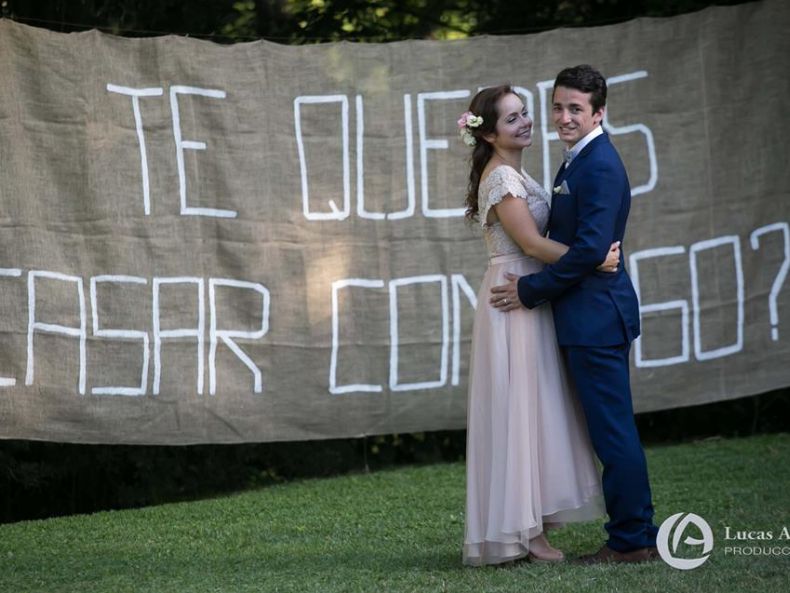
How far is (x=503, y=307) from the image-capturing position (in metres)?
4.02

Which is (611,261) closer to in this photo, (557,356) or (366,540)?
(557,356)

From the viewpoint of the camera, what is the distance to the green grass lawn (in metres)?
3.81

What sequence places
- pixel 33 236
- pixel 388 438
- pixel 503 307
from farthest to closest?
1. pixel 388 438
2. pixel 33 236
3. pixel 503 307

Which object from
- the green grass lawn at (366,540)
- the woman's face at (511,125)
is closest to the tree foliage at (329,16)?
the green grass lawn at (366,540)

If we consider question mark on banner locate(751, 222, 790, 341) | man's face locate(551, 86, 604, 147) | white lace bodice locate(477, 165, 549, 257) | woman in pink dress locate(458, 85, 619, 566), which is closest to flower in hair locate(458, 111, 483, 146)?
woman in pink dress locate(458, 85, 619, 566)

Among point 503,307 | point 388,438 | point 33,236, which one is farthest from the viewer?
point 388,438

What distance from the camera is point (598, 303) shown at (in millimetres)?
3947

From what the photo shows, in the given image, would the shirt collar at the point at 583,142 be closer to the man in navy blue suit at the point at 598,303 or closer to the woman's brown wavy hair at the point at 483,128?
the man in navy blue suit at the point at 598,303

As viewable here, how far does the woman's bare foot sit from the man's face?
1221mm

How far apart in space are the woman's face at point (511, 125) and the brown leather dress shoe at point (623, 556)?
1247 millimetres

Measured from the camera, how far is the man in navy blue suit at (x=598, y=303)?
3896 mm

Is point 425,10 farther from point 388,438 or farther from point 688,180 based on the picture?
point 388,438

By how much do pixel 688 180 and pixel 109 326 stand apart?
2716mm

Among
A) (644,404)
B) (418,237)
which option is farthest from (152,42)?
(644,404)
